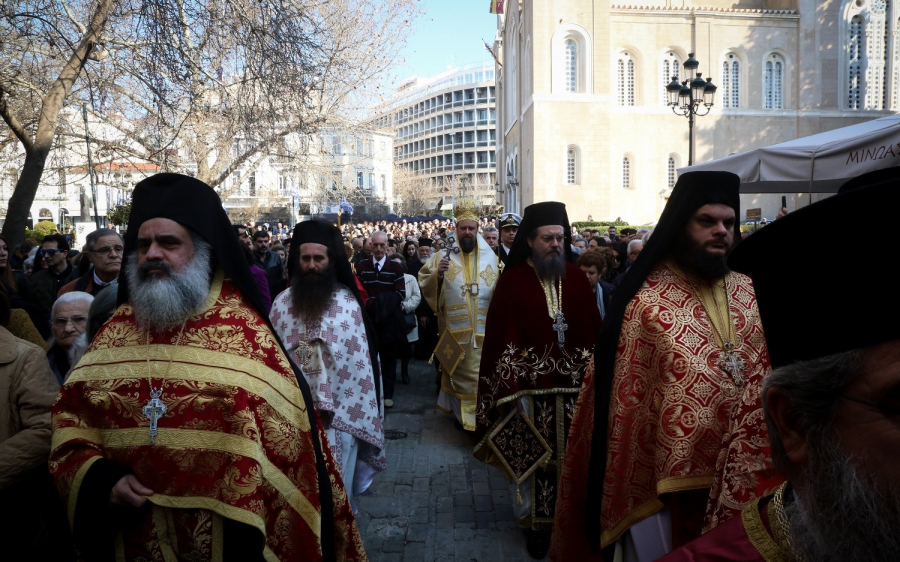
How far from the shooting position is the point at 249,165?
1988 cm

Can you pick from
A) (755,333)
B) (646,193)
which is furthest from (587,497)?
(646,193)

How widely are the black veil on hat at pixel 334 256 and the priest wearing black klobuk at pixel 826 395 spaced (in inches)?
139

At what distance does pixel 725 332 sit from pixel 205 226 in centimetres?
240

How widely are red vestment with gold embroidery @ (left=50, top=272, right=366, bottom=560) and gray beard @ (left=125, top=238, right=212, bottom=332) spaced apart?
51mm

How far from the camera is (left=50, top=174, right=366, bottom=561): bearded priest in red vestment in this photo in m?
2.53

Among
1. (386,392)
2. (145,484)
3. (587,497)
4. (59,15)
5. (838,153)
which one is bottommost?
(386,392)

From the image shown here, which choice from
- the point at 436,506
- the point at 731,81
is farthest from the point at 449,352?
the point at 731,81

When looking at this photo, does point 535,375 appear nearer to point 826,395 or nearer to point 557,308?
point 557,308

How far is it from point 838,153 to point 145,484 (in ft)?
24.5

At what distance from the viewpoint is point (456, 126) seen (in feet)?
335

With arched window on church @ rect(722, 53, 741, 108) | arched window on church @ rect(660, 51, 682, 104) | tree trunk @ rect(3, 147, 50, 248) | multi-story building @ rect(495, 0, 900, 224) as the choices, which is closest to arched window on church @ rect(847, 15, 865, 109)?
multi-story building @ rect(495, 0, 900, 224)

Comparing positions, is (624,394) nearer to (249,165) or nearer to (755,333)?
(755,333)

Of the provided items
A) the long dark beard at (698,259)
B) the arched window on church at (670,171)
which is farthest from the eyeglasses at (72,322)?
the arched window on church at (670,171)

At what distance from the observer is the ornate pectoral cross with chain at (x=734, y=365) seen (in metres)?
3.01
